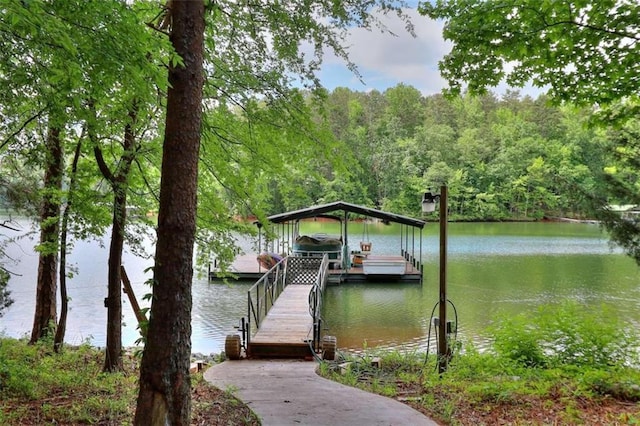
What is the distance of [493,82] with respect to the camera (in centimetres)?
514

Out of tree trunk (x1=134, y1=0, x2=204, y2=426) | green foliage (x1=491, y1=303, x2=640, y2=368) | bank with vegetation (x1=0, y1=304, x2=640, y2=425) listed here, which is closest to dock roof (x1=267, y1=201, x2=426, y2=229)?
bank with vegetation (x1=0, y1=304, x2=640, y2=425)

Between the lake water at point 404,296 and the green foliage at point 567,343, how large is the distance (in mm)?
1274

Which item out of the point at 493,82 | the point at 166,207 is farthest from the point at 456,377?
the point at 166,207

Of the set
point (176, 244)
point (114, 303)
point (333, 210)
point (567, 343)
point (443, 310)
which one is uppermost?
point (333, 210)

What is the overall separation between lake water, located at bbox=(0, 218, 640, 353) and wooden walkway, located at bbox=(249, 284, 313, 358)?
40.4 inches

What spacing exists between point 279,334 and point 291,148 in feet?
13.3

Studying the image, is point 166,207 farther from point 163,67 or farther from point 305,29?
point 305,29

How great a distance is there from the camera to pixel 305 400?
4211 mm

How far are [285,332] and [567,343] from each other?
4.42 m

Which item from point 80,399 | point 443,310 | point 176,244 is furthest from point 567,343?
point 80,399

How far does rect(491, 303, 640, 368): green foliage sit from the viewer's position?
16.4 ft

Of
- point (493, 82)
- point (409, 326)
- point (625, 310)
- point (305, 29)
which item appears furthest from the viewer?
point (625, 310)

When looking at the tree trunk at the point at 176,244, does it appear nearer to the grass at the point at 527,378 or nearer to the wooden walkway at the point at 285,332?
the grass at the point at 527,378

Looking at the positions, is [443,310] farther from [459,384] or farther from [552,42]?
[552,42]
